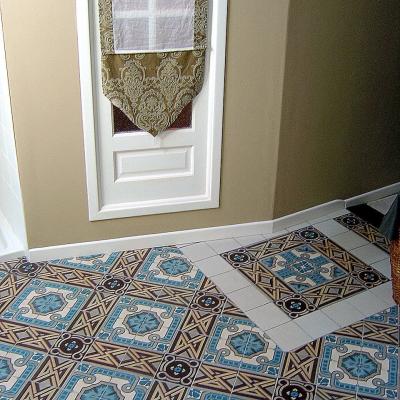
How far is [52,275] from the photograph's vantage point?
122 inches

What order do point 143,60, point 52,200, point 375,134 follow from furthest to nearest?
point 375,134
point 52,200
point 143,60

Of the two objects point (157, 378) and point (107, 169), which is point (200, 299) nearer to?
point (157, 378)

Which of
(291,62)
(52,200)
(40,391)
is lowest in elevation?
(40,391)

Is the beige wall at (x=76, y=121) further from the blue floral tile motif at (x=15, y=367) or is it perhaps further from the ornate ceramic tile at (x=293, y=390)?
the ornate ceramic tile at (x=293, y=390)

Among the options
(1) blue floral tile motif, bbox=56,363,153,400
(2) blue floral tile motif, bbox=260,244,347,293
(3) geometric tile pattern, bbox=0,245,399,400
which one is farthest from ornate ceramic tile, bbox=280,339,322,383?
(1) blue floral tile motif, bbox=56,363,153,400

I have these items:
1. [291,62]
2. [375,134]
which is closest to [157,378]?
[291,62]

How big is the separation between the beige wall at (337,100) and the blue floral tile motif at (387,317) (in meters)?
0.82

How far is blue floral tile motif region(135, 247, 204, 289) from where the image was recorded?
10.1 feet

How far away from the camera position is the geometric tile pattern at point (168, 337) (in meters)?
2.48

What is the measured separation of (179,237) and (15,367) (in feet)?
3.67

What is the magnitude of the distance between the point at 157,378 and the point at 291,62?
5.20 ft

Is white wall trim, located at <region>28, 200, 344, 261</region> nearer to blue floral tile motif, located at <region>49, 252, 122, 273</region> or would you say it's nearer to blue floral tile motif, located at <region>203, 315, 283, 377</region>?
blue floral tile motif, located at <region>49, 252, 122, 273</region>

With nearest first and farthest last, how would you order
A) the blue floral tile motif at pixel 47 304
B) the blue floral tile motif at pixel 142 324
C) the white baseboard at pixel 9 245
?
the blue floral tile motif at pixel 142 324 → the blue floral tile motif at pixel 47 304 → the white baseboard at pixel 9 245

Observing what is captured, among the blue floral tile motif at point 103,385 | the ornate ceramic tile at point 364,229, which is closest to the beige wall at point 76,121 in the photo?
the ornate ceramic tile at point 364,229
